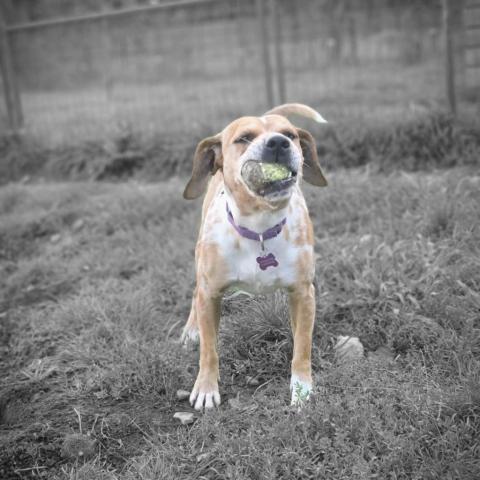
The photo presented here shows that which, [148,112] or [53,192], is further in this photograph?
[148,112]

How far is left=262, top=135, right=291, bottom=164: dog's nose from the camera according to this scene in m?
2.53

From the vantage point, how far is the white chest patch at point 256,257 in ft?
9.07

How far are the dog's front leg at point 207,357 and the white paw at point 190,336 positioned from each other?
0.47 m

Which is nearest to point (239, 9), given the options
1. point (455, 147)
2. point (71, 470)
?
point (455, 147)

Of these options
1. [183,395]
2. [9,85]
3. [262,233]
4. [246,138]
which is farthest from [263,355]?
[9,85]

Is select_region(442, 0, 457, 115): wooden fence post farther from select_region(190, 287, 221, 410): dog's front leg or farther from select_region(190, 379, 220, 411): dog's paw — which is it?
select_region(190, 379, 220, 411): dog's paw

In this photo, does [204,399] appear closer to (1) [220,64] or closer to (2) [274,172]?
(2) [274,172]

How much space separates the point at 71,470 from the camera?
7.89ft

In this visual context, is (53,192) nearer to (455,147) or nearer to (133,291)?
(133,291)

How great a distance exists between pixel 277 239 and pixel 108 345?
4.32 ft

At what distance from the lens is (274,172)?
250 cm

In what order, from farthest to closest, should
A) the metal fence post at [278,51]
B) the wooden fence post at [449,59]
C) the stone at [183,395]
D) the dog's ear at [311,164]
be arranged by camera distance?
the metal fence post at [278,51] → the wooden fence post at [449,59] → the dog's ear at [311,164] → the stone at [183,395]

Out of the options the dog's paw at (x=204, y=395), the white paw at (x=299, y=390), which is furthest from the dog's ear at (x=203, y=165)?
the white paw at (x=299, y=390)

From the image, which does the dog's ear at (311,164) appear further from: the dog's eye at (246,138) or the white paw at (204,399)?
the white paw at (204,399)
